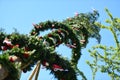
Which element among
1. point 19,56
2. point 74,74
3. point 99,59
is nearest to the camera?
point 19,56

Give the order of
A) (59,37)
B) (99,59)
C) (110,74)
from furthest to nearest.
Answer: (99,59) → (110,74) → (59,37)

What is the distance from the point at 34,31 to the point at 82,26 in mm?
2960

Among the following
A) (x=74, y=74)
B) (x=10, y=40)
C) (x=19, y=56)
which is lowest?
(x=74, y=74)

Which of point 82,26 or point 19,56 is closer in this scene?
point 19,56

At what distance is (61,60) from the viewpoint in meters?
7.23

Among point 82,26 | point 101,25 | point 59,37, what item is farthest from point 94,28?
point 59,37

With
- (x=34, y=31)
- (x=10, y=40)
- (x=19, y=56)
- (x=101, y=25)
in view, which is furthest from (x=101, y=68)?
(x=19, y=56)

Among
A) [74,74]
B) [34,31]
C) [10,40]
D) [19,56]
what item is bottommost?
[74,74]

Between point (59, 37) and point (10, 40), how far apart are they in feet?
12.3

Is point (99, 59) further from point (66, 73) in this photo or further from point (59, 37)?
point (66, 73)

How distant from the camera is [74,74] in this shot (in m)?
7.14

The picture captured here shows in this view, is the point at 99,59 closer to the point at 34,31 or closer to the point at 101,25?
the point at 101,25

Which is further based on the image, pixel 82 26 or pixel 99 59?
pixel 99 59

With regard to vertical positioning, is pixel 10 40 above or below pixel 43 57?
above
